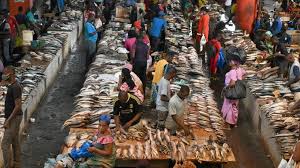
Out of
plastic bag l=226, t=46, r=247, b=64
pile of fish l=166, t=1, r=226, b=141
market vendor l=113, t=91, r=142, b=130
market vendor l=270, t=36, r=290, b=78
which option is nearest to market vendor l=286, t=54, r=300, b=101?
market vendor l=270, t=36, r=290, b=78

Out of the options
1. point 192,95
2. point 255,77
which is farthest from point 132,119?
point 255,77

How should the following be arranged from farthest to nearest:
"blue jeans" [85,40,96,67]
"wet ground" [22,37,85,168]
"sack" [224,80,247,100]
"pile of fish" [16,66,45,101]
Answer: "blue jeans" [85,40,96,67], "pile of fish" [16,66,45,101], "sack" [224,80,247,100], "wet ground" [22,37,85,168]

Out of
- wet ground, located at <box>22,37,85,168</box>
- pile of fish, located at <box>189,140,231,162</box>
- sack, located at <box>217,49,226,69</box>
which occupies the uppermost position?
sack, located at <box>217,49,226,69</box>

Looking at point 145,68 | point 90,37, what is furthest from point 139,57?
point 90,37

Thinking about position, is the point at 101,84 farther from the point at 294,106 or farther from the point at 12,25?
the point at 12,25

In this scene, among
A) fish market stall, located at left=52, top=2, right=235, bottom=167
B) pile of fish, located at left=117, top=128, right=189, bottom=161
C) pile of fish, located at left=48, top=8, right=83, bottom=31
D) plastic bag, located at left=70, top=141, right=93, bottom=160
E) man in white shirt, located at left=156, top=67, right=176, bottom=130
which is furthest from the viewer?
pile of fish, located at left=48, top=8, right=83, bottom=31

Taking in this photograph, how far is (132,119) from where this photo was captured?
10.4 metres

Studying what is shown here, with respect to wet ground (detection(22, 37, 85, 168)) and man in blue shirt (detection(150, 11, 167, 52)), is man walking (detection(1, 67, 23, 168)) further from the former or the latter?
man in blue shirt (detection(150, 11, 167, 52))

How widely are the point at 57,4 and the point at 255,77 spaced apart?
10353mm

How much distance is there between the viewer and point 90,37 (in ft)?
52.0

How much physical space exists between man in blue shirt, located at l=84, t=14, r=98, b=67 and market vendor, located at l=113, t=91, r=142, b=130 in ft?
18.3

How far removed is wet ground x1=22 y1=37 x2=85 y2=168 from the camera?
11.8 metres

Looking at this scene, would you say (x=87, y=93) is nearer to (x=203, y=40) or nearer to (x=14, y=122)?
(x=14, y=122)

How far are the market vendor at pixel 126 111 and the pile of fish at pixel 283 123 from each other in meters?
2.70
